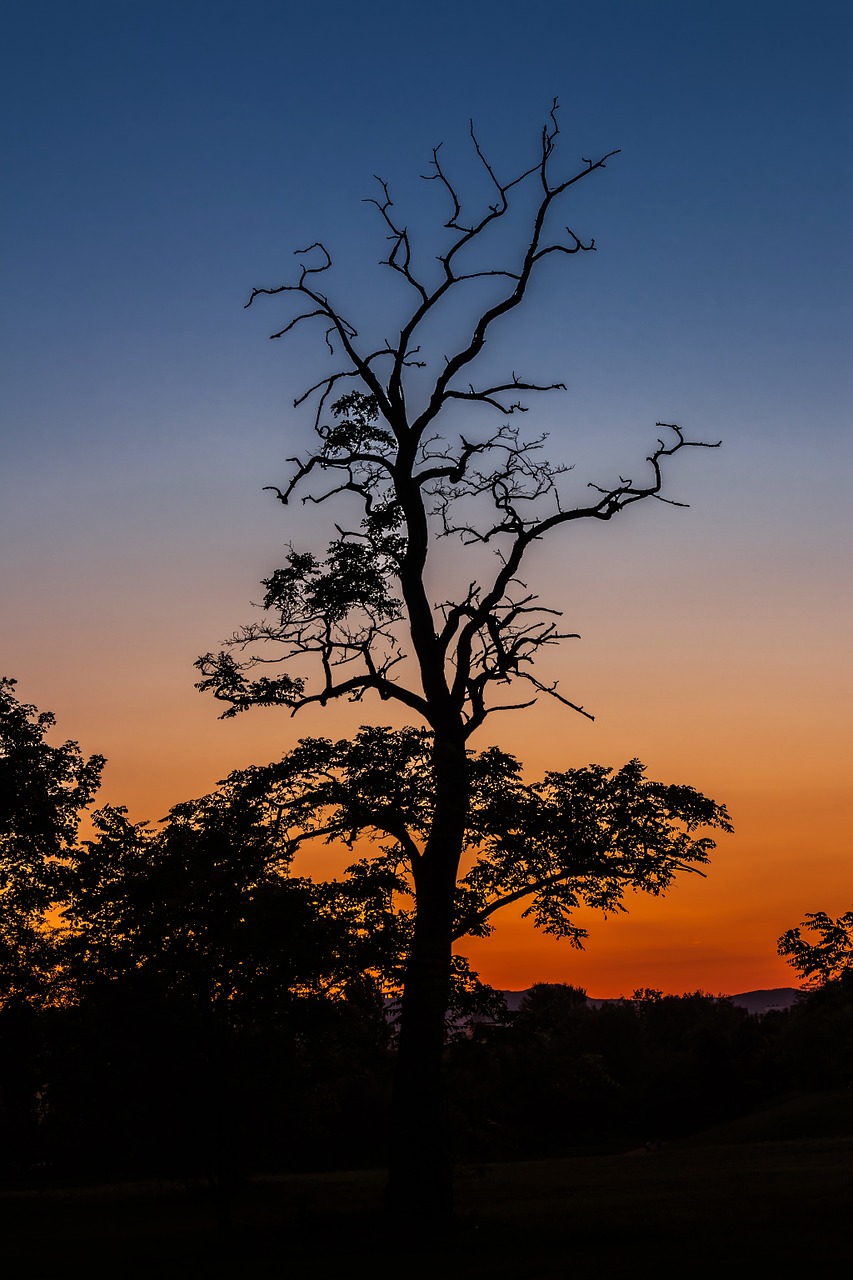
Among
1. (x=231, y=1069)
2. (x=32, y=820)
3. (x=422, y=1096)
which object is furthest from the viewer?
(x=32, y=820)

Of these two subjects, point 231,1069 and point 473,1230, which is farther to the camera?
point 231,1069

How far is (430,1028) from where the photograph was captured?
77.5ft

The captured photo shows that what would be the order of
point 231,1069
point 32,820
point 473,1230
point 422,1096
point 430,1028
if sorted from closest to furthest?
point 473,1230 → point 422,1096 → point 430,1028 → point 231,1069 → point 32,820

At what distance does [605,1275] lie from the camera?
17141mm

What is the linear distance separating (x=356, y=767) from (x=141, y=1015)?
7.22 m

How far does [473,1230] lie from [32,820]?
67.0 feet

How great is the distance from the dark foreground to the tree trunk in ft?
2.72

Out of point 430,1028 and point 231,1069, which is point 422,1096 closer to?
point 430,1028

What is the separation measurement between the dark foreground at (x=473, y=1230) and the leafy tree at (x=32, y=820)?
24.5 ft

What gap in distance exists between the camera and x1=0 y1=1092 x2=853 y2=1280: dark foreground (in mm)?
18781

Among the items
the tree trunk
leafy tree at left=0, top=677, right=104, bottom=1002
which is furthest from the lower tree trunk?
leafy tree at left=0, top=677, right=104, bottom=1002

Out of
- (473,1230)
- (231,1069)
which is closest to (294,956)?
(231,1069)

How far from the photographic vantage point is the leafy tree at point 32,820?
36250mm

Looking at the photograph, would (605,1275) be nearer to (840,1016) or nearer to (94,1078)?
(94,1078)
